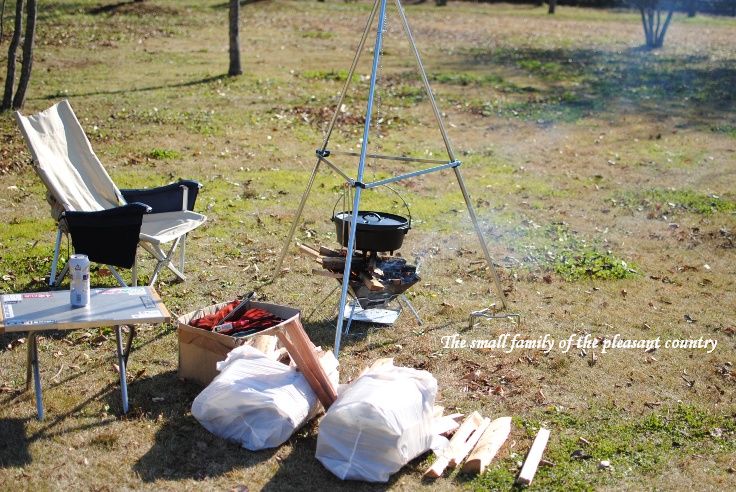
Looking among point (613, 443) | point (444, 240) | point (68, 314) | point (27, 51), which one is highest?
point (27, 51)

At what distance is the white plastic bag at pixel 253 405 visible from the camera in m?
4.50

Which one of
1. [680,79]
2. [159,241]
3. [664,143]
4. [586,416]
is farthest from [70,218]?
[680,79]

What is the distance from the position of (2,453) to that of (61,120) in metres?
3.65

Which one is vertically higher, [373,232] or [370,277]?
[373,232]

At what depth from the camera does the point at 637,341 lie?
249 inches

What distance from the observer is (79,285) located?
475cm

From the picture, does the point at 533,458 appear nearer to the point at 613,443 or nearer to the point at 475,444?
the point at 475,444

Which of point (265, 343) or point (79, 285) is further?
point (265, 343)

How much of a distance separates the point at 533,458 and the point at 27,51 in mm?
9770

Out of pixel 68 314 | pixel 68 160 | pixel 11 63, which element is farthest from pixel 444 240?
pixel 11 63

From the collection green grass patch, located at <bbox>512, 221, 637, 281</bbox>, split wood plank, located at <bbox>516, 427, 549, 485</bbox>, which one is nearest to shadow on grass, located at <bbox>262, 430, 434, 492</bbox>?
split wood plank, located at <bbox>516, 427, 549, 485</bbox>

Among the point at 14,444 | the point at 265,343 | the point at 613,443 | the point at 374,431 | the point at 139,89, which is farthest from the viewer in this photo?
the point at 139,89

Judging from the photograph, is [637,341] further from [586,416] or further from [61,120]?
[61,120]

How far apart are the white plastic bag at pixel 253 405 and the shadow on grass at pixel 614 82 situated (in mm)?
10506
